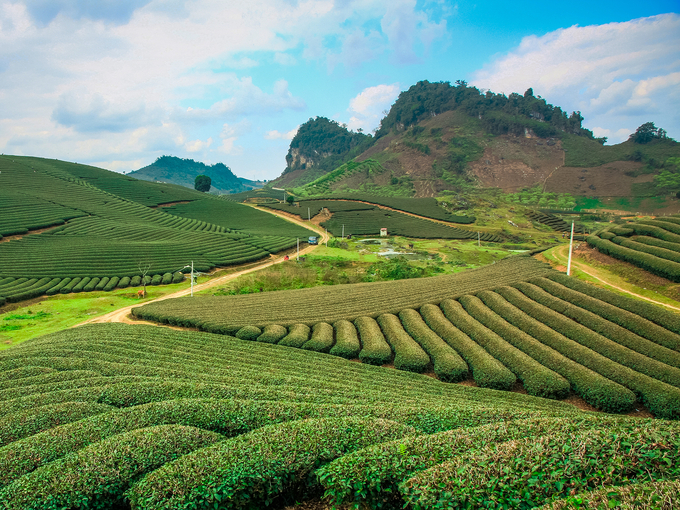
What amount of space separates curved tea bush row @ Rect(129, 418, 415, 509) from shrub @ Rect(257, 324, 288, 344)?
14.3 m

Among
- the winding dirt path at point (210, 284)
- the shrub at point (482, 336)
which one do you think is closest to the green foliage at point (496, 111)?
the winding dirt path at point (210, 284)

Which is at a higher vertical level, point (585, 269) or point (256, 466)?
point (585, 269)

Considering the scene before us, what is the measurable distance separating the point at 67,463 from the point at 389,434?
22.8 feet

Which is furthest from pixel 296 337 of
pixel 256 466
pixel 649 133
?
pixel 649 133

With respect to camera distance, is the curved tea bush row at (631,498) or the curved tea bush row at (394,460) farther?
the curved tea bush row at (394,460)

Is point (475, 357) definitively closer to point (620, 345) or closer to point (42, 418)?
point (620, 345)

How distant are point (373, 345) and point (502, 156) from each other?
481ft

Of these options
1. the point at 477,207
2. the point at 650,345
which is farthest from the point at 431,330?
the point at 477,207

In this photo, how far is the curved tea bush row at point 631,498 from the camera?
16.7 feet

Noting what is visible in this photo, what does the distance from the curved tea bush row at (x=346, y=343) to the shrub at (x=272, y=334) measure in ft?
11.8

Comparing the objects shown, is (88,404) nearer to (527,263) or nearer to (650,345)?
(650,345)

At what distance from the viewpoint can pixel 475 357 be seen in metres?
19.4

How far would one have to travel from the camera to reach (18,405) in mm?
10625

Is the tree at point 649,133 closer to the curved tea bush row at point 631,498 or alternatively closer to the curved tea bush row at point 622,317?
the curved tea bush row at point 622,317
